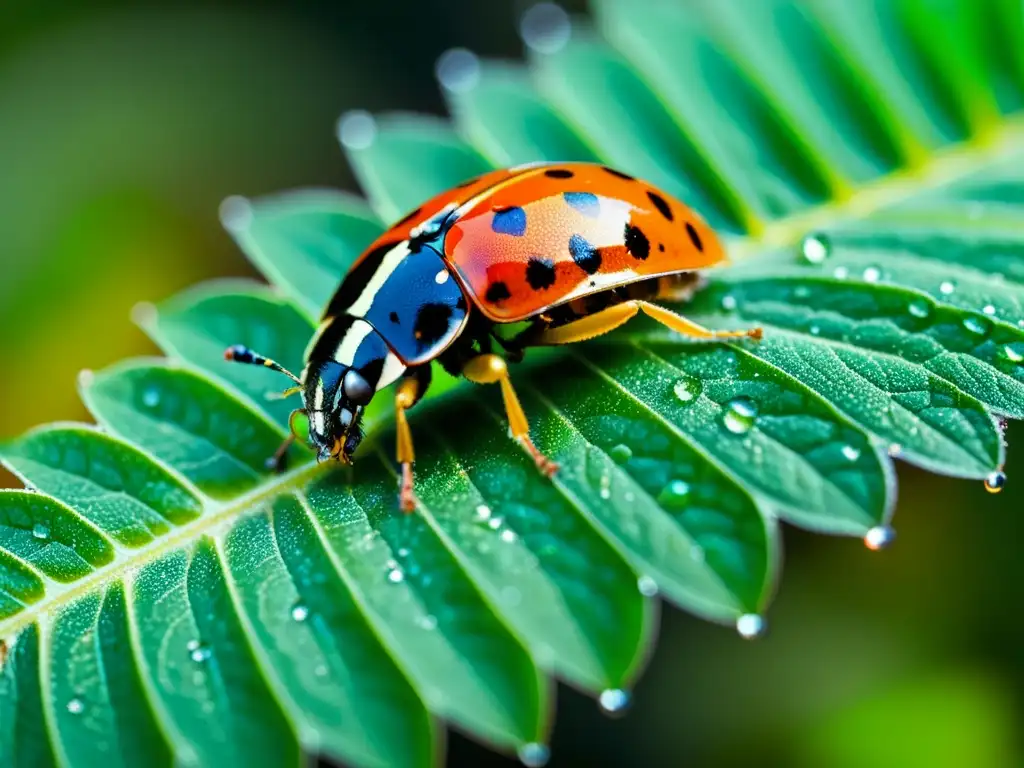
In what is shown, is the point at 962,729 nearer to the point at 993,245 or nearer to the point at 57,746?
the point at 993,245

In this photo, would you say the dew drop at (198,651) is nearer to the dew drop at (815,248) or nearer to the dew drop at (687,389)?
the dew drop at (687,389)

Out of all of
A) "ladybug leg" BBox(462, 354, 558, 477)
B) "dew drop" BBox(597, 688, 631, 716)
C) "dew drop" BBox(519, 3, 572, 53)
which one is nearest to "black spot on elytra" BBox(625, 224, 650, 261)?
"ladybug leg" BBox(462, 354, 558, 477)

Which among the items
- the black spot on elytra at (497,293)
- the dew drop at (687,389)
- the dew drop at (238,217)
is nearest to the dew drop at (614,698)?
the dew drop at (687,389)

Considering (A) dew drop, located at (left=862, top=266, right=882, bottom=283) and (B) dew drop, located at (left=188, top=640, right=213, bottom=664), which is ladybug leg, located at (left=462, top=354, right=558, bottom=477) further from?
(A) dew drop, located at (left=862, top=266, right=882, bottom=283)

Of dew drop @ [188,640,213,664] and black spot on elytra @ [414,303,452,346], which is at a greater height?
black spot on elytra @ [414,303,452,346]

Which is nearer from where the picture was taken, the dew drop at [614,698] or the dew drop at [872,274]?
the dew drop at [614,698]

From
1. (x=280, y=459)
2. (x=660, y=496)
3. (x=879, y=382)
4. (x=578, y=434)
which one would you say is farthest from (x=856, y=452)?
(x=280, y=459)
